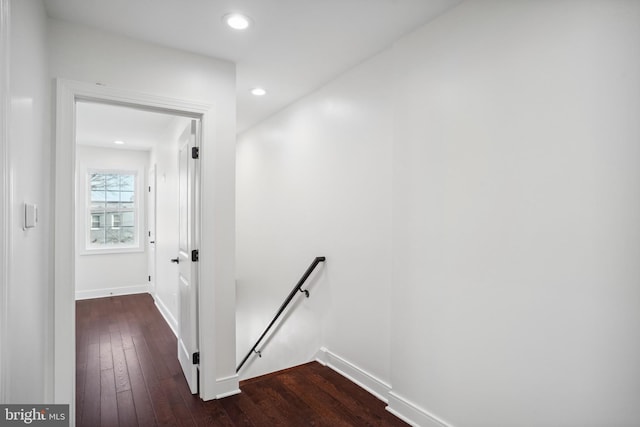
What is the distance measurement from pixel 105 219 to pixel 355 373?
17.0 feet

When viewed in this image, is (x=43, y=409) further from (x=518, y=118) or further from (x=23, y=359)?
(x=518, y=118)

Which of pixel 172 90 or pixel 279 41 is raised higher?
pixel 279 41

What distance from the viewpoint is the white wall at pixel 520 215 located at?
1.30 metres

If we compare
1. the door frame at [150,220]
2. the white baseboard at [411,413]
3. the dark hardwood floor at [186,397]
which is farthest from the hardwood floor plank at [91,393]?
the door frame at [150,220]

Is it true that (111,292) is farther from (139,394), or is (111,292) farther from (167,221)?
(139,394)

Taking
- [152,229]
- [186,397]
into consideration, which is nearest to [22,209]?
[186,397]

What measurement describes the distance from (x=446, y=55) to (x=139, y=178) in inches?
221

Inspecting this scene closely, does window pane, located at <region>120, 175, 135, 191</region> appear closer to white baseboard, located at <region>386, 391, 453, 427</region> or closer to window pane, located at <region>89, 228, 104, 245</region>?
window pane, located at <region>89, 228, 104, 245</region>

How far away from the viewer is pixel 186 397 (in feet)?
8.04

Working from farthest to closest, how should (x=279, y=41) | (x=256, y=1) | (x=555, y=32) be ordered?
(x=279, y=41)
(x=256, y=1)
(x=555, y=32)

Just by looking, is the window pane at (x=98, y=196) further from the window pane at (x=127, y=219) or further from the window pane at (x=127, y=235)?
the window pane at (x=127, y=235)

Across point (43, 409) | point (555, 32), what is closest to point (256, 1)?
point (555, 32)

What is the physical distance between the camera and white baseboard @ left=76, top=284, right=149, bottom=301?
5508mm

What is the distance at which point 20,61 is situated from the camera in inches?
50.5
